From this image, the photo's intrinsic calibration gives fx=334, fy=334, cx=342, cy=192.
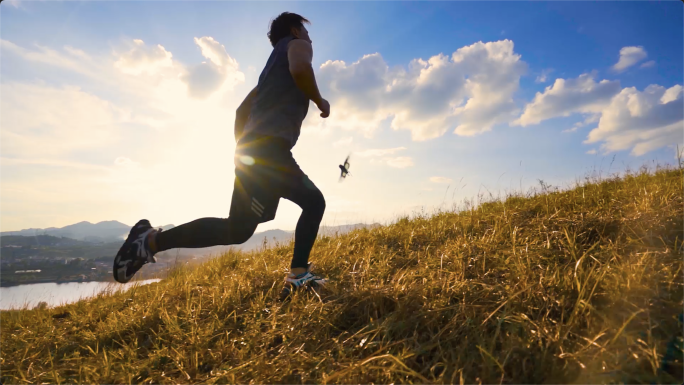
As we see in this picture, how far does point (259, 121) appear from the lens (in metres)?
2.67

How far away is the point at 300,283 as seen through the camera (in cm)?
256

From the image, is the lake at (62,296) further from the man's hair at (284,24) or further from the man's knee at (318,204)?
the man's hair at (284,24)

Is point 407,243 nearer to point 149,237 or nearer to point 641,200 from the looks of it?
point 641,200

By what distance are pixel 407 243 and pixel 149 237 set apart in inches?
92.9

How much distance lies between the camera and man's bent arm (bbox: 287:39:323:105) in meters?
2.52

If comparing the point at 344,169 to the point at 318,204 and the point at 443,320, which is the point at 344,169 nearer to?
the point at 318,204

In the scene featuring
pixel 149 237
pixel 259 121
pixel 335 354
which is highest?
pixel 259 121

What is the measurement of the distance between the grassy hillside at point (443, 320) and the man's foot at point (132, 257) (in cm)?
33

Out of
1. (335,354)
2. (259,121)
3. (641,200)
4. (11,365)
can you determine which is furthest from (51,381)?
(641,200)

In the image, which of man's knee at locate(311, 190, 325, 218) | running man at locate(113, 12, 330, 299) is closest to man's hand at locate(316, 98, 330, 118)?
running man at locate(113, 12, 330, 299)

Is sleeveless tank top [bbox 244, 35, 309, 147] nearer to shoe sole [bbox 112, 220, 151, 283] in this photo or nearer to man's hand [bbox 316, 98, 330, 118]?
man's hand [bbox 316, 98, 330, 118]

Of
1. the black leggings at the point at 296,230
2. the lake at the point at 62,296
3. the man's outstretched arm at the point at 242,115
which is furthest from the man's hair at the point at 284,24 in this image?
the lake at the point at 62,296

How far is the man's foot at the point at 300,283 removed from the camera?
8.27 feet

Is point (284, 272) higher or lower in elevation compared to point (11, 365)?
higher
